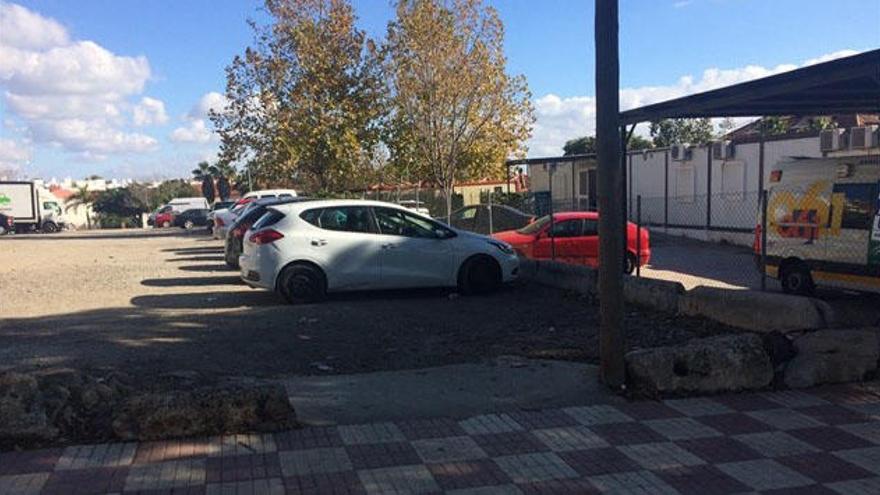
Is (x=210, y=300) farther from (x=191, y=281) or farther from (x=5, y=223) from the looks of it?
(x=5, y=223)

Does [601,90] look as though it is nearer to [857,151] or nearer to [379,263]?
[379,263]

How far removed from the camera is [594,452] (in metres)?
5.19

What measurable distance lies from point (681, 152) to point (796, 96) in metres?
18.6

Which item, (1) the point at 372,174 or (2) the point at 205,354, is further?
(1) the point at 372,174

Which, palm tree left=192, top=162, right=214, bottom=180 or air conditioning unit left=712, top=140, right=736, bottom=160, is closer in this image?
air conditioning unit left=712, top=140, right=736, bottom=160

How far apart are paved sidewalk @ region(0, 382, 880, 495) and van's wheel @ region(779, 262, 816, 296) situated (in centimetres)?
662

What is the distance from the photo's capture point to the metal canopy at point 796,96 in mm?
6484

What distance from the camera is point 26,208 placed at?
5203 centimetres

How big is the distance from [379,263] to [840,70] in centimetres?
687

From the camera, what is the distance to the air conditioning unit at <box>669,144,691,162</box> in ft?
89.5

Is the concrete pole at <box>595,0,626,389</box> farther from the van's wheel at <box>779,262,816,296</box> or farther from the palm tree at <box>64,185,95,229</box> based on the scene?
the palm tree at <box>64,185,95,229</box>

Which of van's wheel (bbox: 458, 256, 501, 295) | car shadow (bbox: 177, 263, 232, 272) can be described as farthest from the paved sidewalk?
car shadow (bbox: 177, 263, 232, 272)

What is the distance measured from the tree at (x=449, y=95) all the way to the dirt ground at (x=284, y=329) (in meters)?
16.4

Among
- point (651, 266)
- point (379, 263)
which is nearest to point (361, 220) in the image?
point (379, 263)
